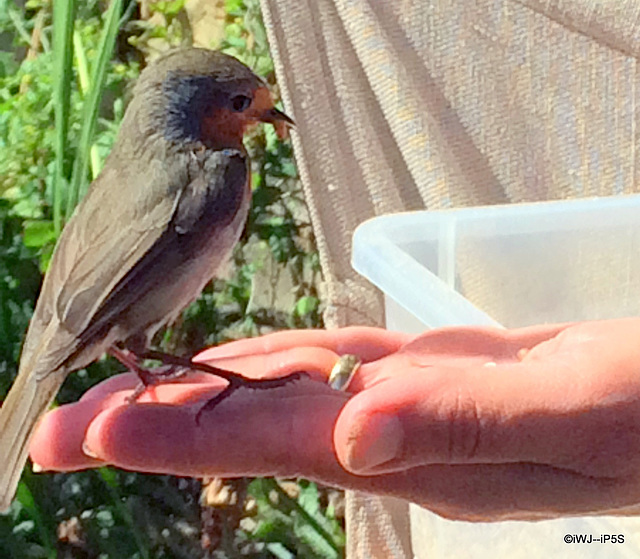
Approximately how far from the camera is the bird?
1576 mm

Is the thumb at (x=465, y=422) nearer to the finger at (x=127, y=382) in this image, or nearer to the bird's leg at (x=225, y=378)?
the bird's leg at (x=225, y=378)

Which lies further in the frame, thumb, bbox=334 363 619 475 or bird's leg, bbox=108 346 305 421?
bird's leg, bbox=108 346 305 421

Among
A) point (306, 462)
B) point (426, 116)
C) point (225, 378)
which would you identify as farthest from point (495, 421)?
point (426, 116)

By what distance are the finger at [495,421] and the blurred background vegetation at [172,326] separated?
123 cm

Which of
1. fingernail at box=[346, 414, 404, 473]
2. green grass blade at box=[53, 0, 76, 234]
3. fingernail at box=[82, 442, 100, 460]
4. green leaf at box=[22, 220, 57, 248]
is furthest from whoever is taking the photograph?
green leaf at box=[22, 220, 57, 248]

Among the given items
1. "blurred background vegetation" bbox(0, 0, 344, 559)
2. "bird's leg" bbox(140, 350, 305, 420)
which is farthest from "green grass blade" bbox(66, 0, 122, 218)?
"bird's leg" bbox(140, 350, 305, 420)

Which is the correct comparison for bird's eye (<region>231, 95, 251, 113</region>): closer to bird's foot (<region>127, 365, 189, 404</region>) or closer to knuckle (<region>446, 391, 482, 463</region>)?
bird's foot (<region>127, 365, 189, 404</region>)

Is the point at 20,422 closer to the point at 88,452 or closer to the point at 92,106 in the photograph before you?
the point at 88,452

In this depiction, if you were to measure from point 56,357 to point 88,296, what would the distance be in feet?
0.31

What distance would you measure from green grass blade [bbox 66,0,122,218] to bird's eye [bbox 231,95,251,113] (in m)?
0.37

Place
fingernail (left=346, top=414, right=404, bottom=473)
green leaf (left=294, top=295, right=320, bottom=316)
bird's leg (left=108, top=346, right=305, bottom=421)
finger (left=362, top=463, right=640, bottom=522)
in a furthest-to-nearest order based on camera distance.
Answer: green leaf (left=294, top=295, right=320, bottom=316)
bird's leg (left=108, top=346, right=305, bottom=421)
finger (left=362, top=463, right=640, bottom=522)
fingernail (left=346, top=414, right=404, bottom=473)

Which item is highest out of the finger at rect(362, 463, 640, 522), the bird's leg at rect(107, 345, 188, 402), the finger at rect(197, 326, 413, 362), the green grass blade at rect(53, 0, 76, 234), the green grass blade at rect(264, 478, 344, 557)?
the green grass blade at rect(53, 0, 76, 234)

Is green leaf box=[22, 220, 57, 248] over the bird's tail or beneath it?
over

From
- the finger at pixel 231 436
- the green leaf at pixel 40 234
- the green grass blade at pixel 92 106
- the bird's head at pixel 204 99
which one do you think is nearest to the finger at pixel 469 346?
the finger at pixel 231 436
